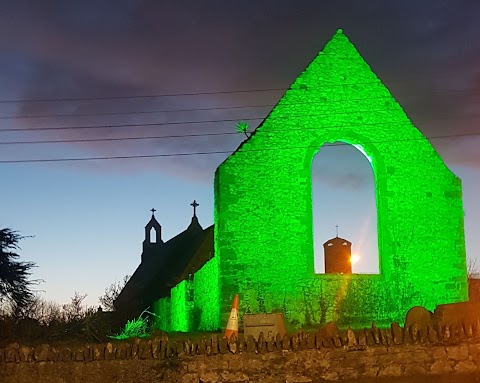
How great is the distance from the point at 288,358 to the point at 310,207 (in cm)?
887

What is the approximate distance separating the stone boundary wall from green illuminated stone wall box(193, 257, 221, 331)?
7886mm

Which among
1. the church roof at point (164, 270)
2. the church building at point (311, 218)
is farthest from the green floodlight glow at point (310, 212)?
the church roof at point (164, 270)

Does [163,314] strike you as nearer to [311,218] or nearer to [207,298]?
[207,298]

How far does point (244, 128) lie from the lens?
66.1 ft

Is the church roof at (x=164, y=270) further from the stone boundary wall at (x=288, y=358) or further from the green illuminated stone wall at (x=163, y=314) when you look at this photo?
the stone boundary wall at (x=288, y=358)

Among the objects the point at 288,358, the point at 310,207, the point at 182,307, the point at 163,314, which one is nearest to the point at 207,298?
the point at 310,207

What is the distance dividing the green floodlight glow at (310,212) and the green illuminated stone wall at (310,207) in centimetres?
3

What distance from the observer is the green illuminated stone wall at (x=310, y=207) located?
62.2ft

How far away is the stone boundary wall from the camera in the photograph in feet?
35.3

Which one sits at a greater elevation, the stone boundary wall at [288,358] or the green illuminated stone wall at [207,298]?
the green illuminated stone wall at [207,298]

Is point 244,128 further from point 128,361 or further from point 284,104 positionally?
point 128,361

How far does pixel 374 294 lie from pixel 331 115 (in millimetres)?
4622

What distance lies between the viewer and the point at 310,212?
63.8 ft

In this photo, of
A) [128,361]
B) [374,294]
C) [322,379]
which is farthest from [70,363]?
[374,294]
